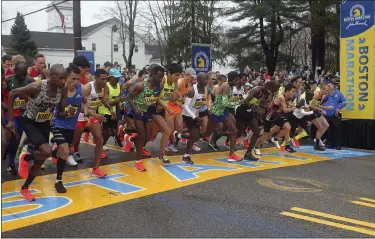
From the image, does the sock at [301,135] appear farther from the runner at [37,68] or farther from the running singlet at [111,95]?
the runner at [37,68]

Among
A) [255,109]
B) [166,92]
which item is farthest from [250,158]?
[166,92]

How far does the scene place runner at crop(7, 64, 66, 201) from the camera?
5.47 m

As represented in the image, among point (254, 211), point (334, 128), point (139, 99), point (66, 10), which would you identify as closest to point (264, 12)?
point (66, 10)

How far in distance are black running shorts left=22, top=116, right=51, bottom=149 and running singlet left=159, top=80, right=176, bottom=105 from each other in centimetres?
260

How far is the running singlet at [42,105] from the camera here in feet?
18.2

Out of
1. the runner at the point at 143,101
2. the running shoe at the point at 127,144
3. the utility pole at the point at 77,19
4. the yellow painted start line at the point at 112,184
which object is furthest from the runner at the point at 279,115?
the utility pole at the point at 77,19

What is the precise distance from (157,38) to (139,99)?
3464cm

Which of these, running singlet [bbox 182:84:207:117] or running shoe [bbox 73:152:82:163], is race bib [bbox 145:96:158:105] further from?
running shoe [bbox 73:152:82:163]

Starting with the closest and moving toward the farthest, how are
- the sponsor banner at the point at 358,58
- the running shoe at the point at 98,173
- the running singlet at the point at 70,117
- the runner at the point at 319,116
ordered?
the running singlet at the point at 70,117, the running shoe at the point at 98,173, the sponsor banner at the point at 358,58, the runner at the point at 319,116

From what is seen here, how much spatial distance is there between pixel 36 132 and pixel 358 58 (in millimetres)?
8088

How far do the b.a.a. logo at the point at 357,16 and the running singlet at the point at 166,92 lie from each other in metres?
5.29

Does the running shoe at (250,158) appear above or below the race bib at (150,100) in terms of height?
below

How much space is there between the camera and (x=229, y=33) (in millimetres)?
31766

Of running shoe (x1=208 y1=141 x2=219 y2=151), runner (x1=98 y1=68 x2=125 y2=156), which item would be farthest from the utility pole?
running shoe (x1=208 y1=141 x2=219 y2=151)
